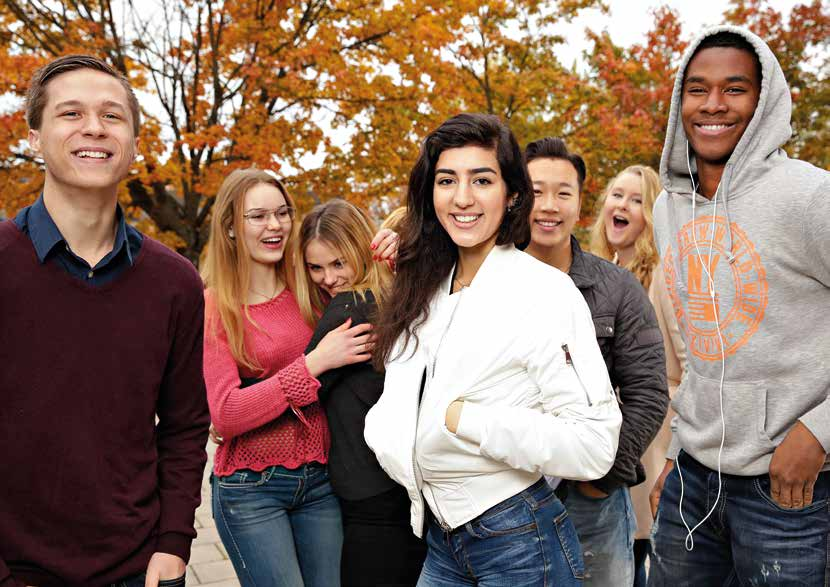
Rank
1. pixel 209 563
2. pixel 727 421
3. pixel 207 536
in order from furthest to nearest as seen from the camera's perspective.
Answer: pixel 207 536
pixel 209 563
pixel 727 421

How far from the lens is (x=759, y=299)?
6.89 ft

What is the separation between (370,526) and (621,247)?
8.93ft

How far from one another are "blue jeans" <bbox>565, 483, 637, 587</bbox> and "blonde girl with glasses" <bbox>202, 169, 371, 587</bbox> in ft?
3.11

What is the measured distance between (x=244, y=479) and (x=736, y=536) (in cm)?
177

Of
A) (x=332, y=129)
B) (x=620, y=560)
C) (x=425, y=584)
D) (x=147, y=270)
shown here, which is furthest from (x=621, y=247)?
(x=332, y=129)

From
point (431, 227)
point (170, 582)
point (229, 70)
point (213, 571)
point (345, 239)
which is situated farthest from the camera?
point (229, 70)

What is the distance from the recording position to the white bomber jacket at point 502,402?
2.01 meters

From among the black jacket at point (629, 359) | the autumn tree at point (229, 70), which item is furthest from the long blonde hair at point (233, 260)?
the autumn tree at point (229, 70)

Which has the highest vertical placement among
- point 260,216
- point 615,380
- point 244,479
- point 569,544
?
point 260,216

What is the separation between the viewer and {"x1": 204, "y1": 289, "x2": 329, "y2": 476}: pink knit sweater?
2.67 m

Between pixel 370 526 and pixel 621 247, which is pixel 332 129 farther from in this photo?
pixel 370 526

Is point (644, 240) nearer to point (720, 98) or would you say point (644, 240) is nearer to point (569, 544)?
point (720, 98)

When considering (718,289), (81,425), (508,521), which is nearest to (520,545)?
(508,521)

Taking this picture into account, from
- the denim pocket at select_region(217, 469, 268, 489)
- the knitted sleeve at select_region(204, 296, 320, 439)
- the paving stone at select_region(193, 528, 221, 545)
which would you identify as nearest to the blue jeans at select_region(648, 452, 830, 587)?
the knitted sleeve at select_region(204, 296, 320, 439)
